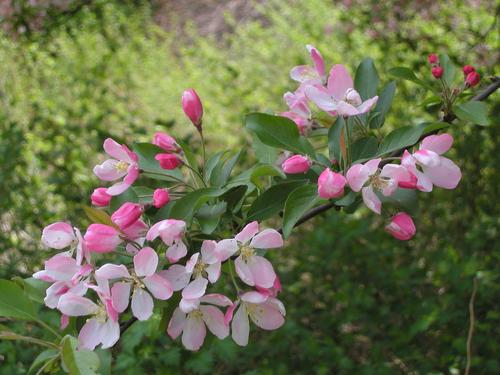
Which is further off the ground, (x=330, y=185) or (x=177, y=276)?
(x=330, y=185)

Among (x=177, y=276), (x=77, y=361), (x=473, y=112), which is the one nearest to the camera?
(x=77, y=361)

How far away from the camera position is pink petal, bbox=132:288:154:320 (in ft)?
3.21

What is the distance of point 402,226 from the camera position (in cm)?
112

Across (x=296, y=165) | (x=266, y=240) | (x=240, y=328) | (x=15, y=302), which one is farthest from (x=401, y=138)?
Result: (x=15, y=302)

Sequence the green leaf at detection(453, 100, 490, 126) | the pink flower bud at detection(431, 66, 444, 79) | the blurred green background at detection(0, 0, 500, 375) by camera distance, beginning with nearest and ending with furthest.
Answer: the green leaf at detection(453, 100, 490, 126), the pink flower bud at detection(431, 66, 444, 79), the blurred green background at detection(0, 0, 500, 375)

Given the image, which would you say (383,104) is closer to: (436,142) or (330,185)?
(436,142)

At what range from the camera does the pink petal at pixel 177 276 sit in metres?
0.98

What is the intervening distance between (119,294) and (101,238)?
0.08 meters

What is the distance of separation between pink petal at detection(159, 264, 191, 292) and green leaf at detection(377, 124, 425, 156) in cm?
37

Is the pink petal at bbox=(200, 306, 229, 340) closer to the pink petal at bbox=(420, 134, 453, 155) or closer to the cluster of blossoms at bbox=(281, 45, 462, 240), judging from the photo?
the cluster of blossoms at bbox=(281, 45, 462, 240)

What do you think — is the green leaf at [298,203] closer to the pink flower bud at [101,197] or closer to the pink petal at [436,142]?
the pink petal at [436,142]

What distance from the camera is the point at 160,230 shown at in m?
0.96

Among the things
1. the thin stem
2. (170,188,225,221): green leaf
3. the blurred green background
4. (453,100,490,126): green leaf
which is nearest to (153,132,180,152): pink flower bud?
(170,188,225,221): green leaf

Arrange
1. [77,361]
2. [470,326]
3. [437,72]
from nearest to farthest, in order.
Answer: [77,361]
[437,72]
[470,326]
